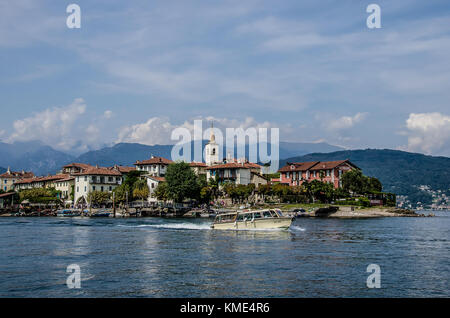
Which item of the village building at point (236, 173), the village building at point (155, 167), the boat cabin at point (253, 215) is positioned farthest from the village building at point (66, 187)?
the boat cabin at point (253, 215)

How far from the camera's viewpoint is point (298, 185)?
12750cm

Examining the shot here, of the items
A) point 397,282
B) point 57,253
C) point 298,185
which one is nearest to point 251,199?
point 298,185

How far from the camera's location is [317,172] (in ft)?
411

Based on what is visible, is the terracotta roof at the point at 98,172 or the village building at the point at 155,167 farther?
the village building at the point at 155,167

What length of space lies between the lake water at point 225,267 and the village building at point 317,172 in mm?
77139

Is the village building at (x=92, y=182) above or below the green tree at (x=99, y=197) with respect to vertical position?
above

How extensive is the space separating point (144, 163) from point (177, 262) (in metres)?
116

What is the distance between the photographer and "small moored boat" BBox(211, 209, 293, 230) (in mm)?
54156

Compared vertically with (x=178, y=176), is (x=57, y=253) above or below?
below

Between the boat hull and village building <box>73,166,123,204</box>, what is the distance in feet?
271

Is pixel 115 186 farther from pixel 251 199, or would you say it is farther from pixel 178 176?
pixel 251 199

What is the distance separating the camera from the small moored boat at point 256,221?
54156 mm

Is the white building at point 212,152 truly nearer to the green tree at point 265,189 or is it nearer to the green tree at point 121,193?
the green tree at point 121,193

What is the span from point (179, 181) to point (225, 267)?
89.2 m
